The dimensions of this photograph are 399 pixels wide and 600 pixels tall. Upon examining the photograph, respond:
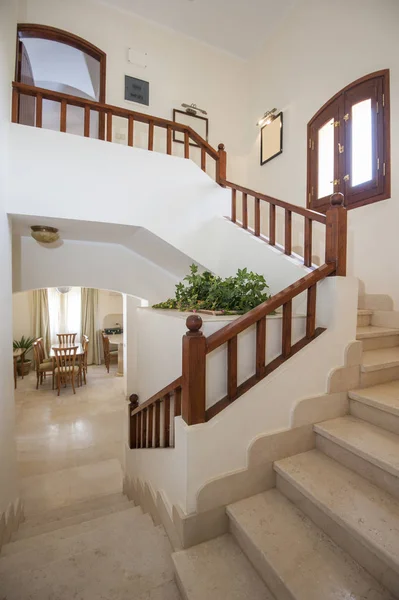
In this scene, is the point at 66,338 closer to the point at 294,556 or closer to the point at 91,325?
the point at 91,325

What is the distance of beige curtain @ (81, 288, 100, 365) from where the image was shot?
8.30 metres

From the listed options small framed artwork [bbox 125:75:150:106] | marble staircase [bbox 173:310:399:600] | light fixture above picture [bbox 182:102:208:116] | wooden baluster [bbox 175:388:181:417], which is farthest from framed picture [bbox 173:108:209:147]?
marble staircase [bbox 173:310:399:600]

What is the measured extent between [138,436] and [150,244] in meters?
2.12

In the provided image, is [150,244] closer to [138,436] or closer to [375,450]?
[138,436]

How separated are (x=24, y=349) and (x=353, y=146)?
8.18 meters

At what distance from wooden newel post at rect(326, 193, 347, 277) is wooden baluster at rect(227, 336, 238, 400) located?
0.89 m

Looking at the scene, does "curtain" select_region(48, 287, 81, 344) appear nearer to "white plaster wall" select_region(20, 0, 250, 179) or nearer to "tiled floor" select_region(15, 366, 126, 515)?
"tiled floor" select_region(15, 366, 126, 515)

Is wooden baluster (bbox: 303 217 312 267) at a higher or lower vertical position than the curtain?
higher

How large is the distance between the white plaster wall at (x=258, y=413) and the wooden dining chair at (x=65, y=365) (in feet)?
15.4

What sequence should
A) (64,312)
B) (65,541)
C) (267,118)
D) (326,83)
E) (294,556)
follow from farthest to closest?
1. (64,312)
2. (267,118)
3. (326,83)
4. (65,541)
5. (294,556)

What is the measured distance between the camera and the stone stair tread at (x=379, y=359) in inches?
72.9

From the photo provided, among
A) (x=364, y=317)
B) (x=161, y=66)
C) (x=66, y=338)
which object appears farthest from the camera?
(x=66, y=338)

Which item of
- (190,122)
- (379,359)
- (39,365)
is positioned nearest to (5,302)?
(379,359)

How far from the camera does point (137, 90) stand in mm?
4066
